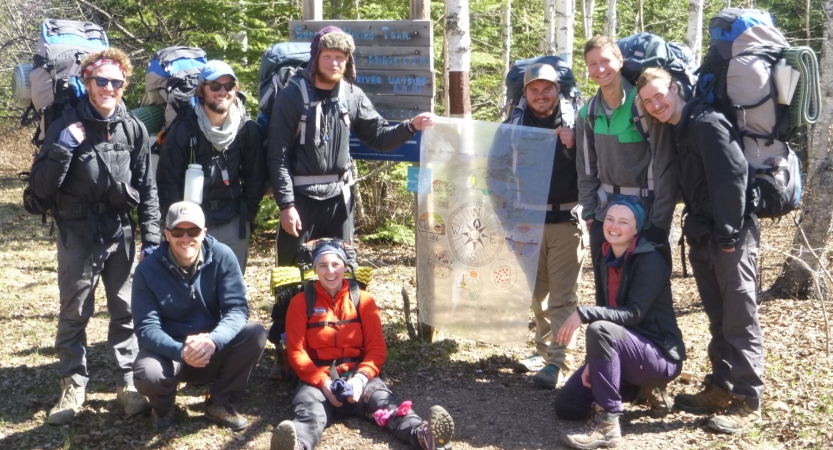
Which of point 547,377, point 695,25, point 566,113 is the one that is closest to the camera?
point 566,113

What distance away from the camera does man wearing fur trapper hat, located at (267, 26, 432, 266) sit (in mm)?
5660

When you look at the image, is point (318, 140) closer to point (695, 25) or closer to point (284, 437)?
point (284, 437)

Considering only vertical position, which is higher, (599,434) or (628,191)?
(628,191)

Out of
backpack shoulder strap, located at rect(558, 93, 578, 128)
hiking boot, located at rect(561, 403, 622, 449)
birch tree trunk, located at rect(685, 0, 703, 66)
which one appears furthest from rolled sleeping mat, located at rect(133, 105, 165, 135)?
birch tree trunk, located at rect(685, 0, 703, 66)

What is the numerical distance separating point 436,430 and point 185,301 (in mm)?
1942

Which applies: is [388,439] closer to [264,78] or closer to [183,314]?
[183,314]

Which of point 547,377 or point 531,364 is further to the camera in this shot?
point 531,364

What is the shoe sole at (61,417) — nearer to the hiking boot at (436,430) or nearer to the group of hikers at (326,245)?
the group of hikers at (326,245)

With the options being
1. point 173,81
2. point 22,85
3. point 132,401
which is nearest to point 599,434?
point 132,401

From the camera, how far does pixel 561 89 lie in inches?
231

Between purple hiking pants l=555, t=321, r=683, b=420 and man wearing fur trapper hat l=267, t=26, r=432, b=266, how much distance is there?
7.42 ft

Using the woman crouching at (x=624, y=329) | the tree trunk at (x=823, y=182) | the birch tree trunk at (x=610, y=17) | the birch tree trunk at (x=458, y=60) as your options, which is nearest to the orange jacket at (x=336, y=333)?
the woman crouching at (x=624, y=329)

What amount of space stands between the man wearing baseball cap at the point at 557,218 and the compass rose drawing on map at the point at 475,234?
0.41 meters

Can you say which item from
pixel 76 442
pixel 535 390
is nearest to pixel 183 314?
pixel 76 442
